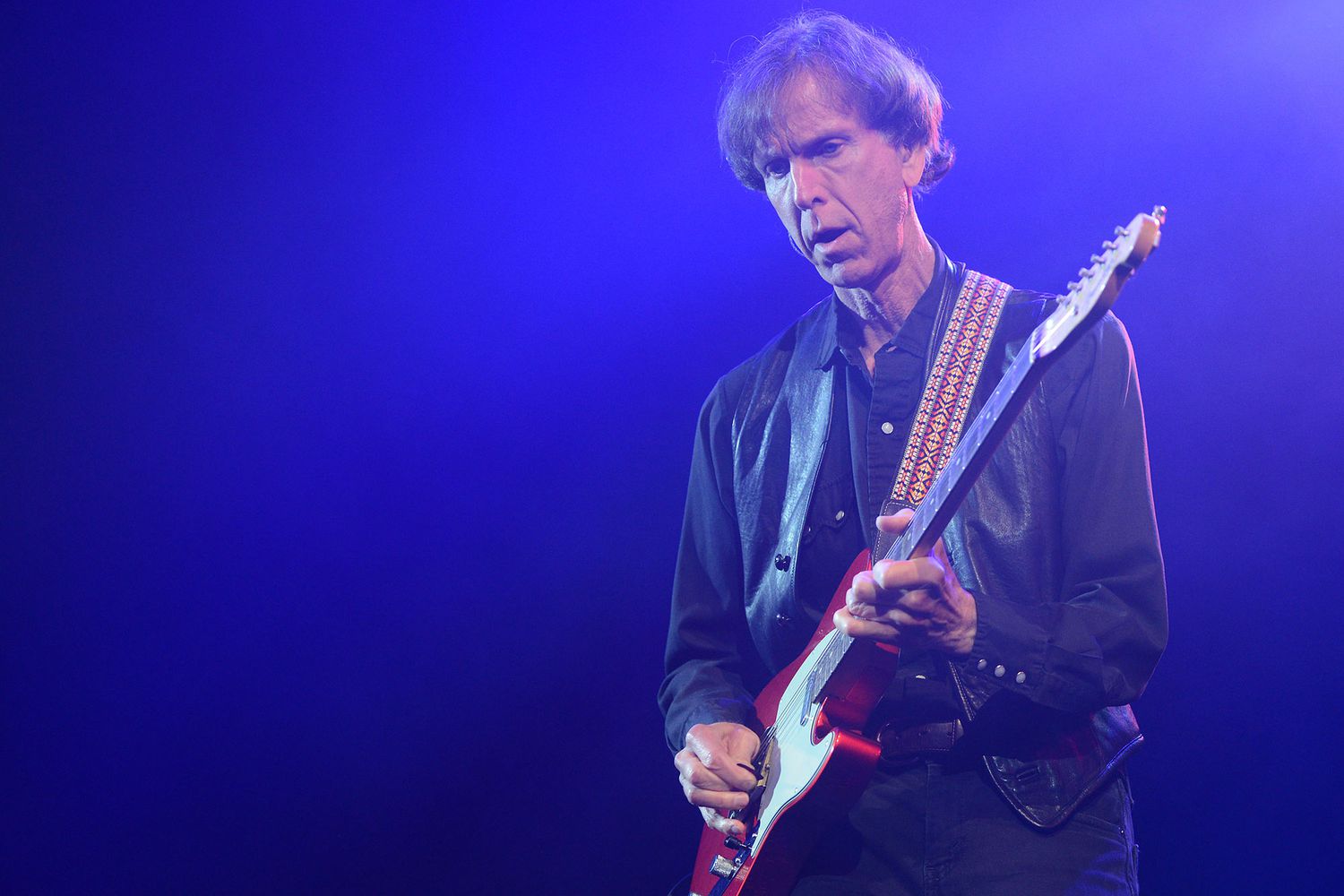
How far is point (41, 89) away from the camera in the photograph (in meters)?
2.76

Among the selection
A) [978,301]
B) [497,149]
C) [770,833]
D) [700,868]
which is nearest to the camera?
[770,833]

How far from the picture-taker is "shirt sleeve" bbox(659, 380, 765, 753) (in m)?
2.32

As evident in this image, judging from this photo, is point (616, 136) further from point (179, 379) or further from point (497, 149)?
point (179, 379)

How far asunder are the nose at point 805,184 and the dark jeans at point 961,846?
125 centimetres

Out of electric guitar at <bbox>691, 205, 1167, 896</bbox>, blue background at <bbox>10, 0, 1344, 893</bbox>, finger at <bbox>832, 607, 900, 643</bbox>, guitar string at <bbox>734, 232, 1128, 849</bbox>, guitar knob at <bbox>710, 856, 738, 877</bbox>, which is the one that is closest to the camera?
electric guitar at <bbox>691, 205, 1167, 896</bbox>

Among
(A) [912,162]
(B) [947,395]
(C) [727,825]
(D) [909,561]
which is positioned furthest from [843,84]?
(C) [727,825]

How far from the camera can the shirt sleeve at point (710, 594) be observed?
232 cm

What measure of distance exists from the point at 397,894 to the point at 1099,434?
230 cm

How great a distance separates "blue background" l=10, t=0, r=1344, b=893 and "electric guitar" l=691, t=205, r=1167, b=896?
119cm

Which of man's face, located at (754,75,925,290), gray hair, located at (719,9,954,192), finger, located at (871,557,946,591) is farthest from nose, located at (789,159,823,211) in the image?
finger, located at (871,557,946,591)

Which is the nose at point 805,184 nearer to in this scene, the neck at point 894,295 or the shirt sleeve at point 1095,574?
the neck at point 894,295

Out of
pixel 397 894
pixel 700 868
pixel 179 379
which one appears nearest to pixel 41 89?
pixel 179 379

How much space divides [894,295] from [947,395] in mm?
417

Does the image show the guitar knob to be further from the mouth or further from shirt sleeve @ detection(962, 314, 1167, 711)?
the mouth
